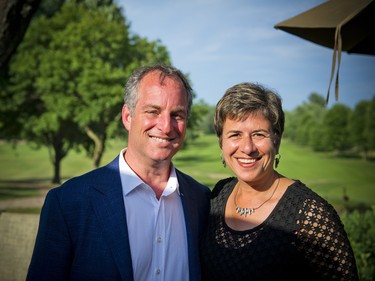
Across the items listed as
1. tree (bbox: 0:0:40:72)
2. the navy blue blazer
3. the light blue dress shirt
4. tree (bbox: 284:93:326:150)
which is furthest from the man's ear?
tree (bbox: 284:93:326:150)

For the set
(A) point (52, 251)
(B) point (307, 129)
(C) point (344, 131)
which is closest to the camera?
(A) point (52, 251)

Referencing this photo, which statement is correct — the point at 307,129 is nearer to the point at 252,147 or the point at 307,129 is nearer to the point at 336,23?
the point at 336,23

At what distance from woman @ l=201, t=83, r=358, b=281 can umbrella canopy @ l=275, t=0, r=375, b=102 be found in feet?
2.68

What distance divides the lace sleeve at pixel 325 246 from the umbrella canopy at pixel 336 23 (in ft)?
4.15

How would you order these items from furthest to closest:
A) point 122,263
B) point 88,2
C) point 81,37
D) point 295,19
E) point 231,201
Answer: point 88,2 → point 81,37 → point 295,19 → point 231,201 → point 122,263

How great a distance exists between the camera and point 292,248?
7.36ft

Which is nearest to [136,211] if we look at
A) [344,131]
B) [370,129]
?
[370,129]

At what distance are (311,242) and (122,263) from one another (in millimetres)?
1343

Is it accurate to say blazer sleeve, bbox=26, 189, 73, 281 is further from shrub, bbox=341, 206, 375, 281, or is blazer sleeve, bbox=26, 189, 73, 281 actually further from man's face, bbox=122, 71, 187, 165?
shrub, bbox=341, 206, 375, 281

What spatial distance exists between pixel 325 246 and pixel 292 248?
224 millimetres

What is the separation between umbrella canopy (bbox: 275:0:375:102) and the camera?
2680 millimetres

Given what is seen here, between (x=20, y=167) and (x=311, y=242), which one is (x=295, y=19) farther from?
(x=20, y=167)

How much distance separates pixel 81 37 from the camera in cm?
2006

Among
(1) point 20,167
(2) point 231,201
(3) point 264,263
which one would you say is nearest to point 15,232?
(2) point 231,201
